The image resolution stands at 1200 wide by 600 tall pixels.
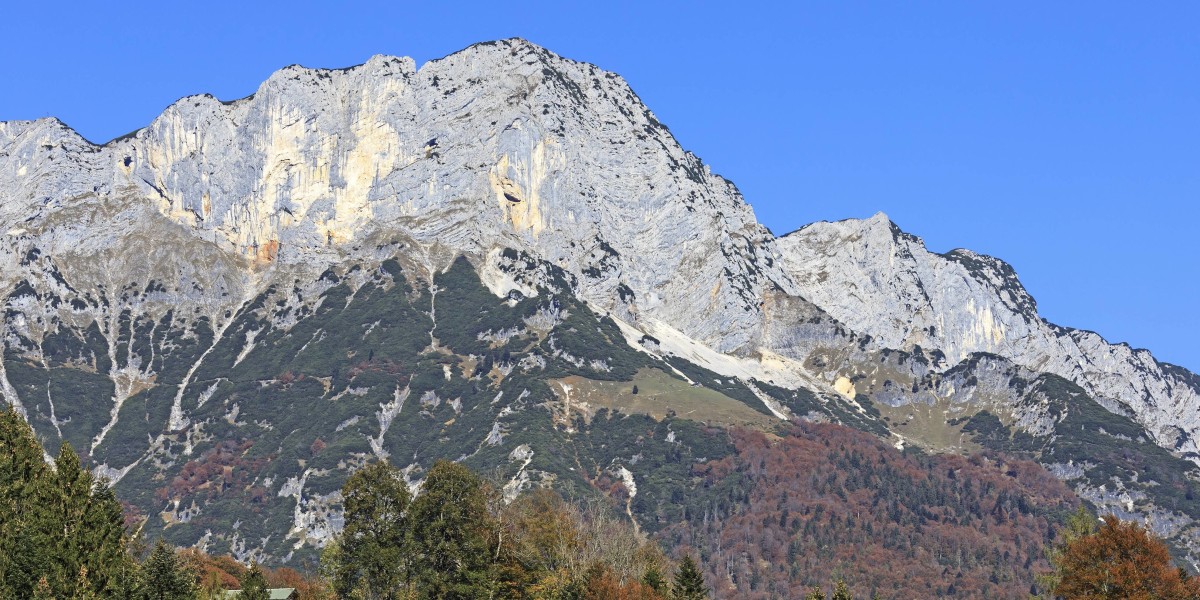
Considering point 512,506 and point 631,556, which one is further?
point 631,556

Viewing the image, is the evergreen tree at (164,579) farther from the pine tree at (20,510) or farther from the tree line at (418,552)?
the pine tree at (20,510)

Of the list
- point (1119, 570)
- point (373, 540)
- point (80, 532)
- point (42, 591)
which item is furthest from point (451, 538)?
point (1119, 570)

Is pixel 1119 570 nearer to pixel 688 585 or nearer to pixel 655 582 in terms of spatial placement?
pixel 688 585

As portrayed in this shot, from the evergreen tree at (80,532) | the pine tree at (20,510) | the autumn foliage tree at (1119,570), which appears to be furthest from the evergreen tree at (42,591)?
the autumn foliage tree at (1119,570)

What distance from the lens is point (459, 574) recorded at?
146625 millimetres

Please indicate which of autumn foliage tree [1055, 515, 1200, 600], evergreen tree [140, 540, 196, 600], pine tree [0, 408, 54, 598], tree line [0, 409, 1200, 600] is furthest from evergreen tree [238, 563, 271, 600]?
autumn foliage tree [1055, 515, 1200, 600]

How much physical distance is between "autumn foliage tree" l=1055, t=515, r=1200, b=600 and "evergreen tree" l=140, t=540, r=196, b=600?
6502 centimetres

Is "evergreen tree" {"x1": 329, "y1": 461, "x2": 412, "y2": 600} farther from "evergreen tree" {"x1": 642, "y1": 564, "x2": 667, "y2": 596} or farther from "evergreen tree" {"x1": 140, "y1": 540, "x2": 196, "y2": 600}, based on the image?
"evergreen tree" {"x1": 642, "y1": 564, "x2": 667, "y2": 596}

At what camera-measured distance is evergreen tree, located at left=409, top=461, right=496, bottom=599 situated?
146 metres

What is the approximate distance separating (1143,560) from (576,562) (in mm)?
55042

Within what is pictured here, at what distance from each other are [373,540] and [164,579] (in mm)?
25188

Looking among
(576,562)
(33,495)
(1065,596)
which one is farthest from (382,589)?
(1065,596)

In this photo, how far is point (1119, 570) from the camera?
127 m

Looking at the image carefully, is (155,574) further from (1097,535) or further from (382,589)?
(1097,535)
